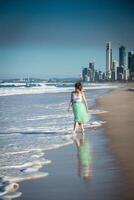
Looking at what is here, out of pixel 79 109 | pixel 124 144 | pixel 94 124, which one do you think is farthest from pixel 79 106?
pixel 124 144

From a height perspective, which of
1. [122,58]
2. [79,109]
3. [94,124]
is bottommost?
[94,124]

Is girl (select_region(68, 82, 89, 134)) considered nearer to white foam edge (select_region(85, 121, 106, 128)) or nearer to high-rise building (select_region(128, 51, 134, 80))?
white foam edge (select_region(85, 121, 106, 128))

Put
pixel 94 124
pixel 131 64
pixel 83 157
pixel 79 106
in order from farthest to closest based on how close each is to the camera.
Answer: pixel 131 64, pixel 94 124, pixel 79 106, pixel 83 157

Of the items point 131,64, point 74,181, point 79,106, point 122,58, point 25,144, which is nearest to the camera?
point 74,181

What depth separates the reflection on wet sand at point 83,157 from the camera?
273 centimetres

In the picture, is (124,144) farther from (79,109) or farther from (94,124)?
(94,124)

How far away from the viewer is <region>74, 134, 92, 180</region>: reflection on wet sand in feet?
8.95

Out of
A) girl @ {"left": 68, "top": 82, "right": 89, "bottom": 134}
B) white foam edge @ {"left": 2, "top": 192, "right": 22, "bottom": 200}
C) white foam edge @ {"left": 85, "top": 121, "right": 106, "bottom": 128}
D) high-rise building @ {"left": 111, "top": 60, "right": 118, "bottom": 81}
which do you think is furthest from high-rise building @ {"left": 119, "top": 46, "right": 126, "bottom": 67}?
white foam edge @ {"left": 2, "top": 192, "right": 22, "bottom": 200}

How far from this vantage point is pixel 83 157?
3.29 m

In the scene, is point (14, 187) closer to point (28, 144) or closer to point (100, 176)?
point (100, 176)

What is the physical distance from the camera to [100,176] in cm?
263

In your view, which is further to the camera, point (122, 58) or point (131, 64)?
point (131, 64)

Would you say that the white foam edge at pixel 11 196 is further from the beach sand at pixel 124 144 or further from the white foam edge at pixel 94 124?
the white foam edge at pixel 94 124

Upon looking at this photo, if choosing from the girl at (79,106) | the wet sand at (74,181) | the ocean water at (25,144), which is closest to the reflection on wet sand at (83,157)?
the wet sand at (74,181)
